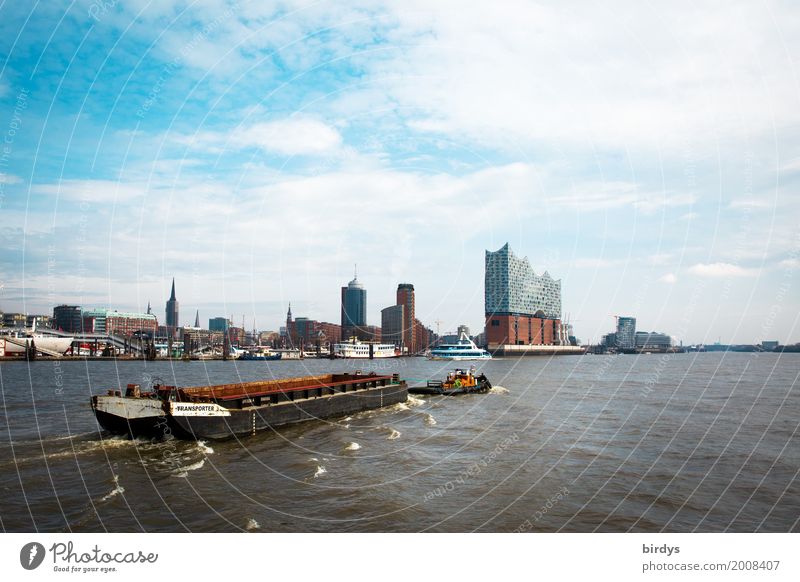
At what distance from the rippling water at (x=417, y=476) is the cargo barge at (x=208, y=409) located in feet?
3.12

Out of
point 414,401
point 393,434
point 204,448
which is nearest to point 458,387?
point 414,401

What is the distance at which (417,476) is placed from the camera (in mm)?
22812

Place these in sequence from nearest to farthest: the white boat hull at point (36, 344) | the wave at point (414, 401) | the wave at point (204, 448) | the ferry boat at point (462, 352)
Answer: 1. the wave at point (204, 448)
2. the wave at point (414, 401)
3. the white boat hull at point (36, 344)
4. the ferry boat at point (462, 352)

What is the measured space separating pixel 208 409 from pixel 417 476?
1392 centimetres

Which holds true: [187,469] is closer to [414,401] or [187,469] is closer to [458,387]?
[414,401]

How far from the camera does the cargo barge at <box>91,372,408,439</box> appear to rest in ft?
94.4

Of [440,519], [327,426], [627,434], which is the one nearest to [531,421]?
[627,434]

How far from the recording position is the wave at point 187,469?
73.3ft

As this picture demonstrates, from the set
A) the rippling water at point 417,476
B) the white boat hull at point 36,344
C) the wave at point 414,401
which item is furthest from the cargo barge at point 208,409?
the white boat hull at point 36,344

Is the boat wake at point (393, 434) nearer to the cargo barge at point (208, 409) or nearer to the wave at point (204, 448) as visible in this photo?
the cargo barge at point (208, 409)

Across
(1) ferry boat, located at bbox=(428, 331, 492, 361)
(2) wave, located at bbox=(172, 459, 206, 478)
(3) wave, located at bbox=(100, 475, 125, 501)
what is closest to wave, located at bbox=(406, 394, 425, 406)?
(2) wave, located at bbox=(172, 459, 206, 478)

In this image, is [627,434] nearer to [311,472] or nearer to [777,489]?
[777,489]

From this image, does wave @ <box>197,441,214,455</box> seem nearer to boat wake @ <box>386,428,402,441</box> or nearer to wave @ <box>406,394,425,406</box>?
boat wake @ <box>386,428,402,441</box>

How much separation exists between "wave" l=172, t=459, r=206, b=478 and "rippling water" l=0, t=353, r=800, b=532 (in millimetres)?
91
